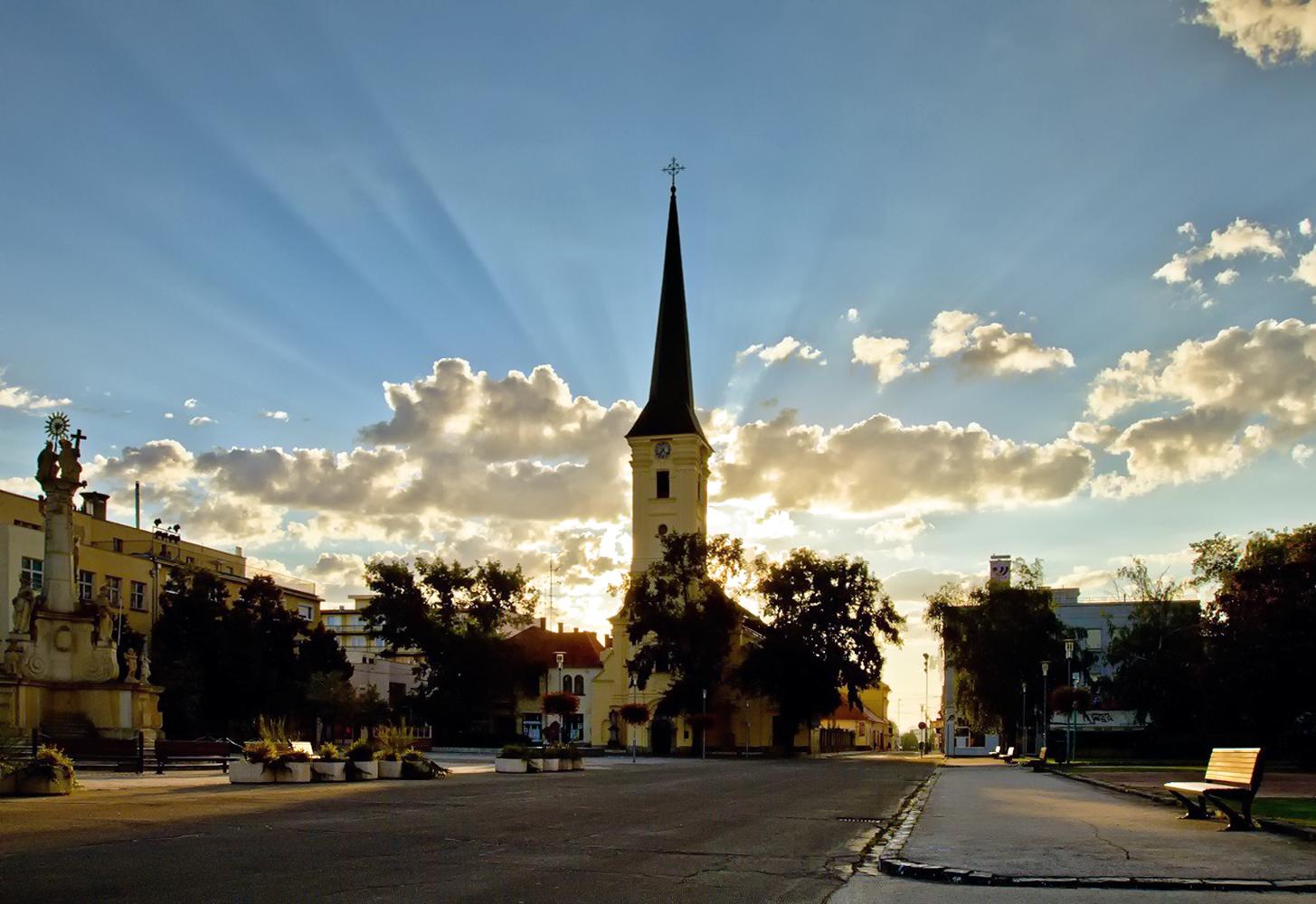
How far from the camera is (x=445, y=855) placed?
38.5ft

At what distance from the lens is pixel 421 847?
1242cm

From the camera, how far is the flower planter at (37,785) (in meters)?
20.1

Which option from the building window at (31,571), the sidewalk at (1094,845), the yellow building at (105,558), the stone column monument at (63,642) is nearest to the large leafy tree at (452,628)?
the yellow building at (105,558)

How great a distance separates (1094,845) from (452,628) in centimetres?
7277

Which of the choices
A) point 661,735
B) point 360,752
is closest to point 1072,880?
point 360,752

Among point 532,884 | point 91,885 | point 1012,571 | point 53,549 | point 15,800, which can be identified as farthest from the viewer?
point 1012,571

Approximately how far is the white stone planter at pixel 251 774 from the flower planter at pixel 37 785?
600 cm

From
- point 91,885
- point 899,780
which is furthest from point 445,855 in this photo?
point 899,780

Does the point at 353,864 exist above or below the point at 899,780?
→ above

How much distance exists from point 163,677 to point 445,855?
165ft

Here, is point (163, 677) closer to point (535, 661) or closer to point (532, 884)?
point (535, 661)

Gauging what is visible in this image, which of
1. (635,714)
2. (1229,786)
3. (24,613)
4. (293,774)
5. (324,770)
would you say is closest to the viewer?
(1229,786)

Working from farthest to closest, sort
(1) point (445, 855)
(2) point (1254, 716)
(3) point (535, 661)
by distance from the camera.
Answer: (3) point (535, 661) < (2) point (1254, 716) < (1) point (445, 855)

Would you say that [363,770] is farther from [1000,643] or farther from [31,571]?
[1000,643]
